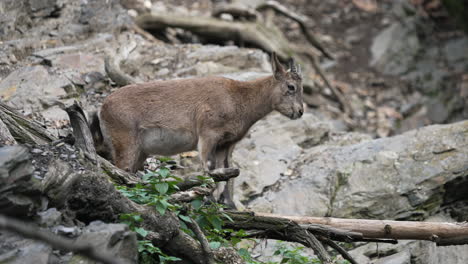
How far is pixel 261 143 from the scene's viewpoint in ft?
34.8

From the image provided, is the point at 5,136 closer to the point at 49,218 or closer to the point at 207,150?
the point at 49,218

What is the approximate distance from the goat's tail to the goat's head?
2633 mm

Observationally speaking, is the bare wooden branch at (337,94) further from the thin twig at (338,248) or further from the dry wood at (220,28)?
the thin twig at (338,248)

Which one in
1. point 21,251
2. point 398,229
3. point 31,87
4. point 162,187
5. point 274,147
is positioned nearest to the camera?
point 21,251

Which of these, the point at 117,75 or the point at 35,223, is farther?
the point at 117,75

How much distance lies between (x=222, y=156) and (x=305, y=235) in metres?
2.70

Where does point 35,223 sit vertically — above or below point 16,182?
below

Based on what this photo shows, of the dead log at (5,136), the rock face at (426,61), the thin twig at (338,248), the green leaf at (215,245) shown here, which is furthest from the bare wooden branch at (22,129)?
the rock face at (426,61)

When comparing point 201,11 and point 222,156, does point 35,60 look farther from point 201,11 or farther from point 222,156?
point 201,11

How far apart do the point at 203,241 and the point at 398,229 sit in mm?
2721

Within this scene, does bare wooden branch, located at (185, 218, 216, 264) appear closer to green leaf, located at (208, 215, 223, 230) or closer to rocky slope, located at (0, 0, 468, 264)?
green leaf, located at (208, 215, 223, 230)

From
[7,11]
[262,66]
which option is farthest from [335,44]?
[7,11]

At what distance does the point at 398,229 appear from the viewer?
6996 millimetres

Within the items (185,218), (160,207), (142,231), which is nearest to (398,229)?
(185,218)
